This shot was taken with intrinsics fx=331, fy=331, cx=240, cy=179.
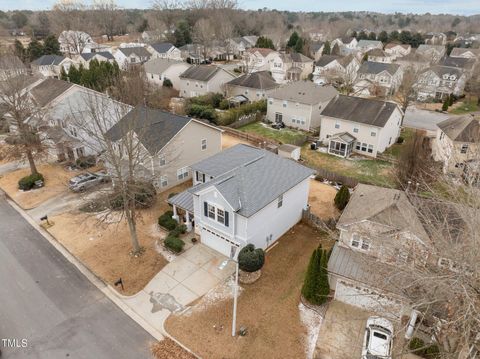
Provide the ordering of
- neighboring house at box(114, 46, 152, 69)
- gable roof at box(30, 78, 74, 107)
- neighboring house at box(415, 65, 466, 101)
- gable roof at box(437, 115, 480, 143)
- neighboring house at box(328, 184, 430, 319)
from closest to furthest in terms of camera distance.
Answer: neighboring house at box(328, 184, 430, 319) → gable roof at box(437, 115, 480, 143) → gable roof at box(30, 78, 74, 107) → neighboring house at box(415, 65, 466, 101) → neighboring house at box(114, 46, 152, 69)

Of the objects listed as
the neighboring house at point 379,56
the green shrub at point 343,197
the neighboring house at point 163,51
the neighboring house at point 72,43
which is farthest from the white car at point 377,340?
the neighboring house at point 72,43

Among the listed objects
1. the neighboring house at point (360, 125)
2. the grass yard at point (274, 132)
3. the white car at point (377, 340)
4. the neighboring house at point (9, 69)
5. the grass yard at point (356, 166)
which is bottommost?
the grass yard at point (356, 166)

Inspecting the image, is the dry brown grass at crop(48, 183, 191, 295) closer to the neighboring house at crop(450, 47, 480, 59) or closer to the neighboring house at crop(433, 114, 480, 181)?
the neighboring house at crop(433, 114, 480, 181)

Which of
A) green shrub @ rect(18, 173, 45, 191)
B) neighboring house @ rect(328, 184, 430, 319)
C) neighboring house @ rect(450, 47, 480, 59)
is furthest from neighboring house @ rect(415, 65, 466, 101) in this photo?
green shrub @ rect(18, 173, 45, 191)

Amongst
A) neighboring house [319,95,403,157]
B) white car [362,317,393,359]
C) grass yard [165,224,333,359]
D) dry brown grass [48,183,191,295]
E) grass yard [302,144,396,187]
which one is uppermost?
neighboring house [319,95,403,157]

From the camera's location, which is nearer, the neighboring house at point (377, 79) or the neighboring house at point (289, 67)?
the neighboring house at point (377, 79)

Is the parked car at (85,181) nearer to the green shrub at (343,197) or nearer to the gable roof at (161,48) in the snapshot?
the green shrub at (343,197)

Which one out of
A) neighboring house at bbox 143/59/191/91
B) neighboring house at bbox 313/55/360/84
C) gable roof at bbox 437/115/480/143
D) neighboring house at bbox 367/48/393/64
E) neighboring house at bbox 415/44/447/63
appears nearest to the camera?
gable roof at bbox 437/115/480/143
